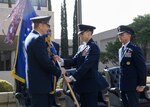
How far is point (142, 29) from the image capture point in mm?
35875

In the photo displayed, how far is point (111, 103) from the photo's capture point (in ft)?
22.0

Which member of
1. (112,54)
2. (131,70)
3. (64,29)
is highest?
(131,70)

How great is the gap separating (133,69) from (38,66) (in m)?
1.75

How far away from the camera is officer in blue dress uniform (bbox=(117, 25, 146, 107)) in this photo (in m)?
5.69

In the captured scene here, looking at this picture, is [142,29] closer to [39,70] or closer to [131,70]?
[131,70]

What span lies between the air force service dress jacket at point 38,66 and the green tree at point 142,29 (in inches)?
1252

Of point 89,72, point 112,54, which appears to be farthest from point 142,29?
point 89,72

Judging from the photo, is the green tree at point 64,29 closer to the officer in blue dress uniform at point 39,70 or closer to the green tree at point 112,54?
the green tree at point 112,54

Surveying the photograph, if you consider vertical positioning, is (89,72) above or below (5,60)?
above

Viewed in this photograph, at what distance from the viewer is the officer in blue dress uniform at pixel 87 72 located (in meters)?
5.22

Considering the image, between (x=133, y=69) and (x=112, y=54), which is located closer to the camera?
(x=133, y=69)

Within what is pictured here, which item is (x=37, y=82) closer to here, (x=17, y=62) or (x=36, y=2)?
(x=17, y=62)

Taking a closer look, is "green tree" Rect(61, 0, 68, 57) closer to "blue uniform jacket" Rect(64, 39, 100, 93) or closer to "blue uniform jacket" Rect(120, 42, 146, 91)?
"blue uniform jacket" Rect(120, 42, 146, 91)

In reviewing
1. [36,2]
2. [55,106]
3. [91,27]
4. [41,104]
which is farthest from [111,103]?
[36,2]
